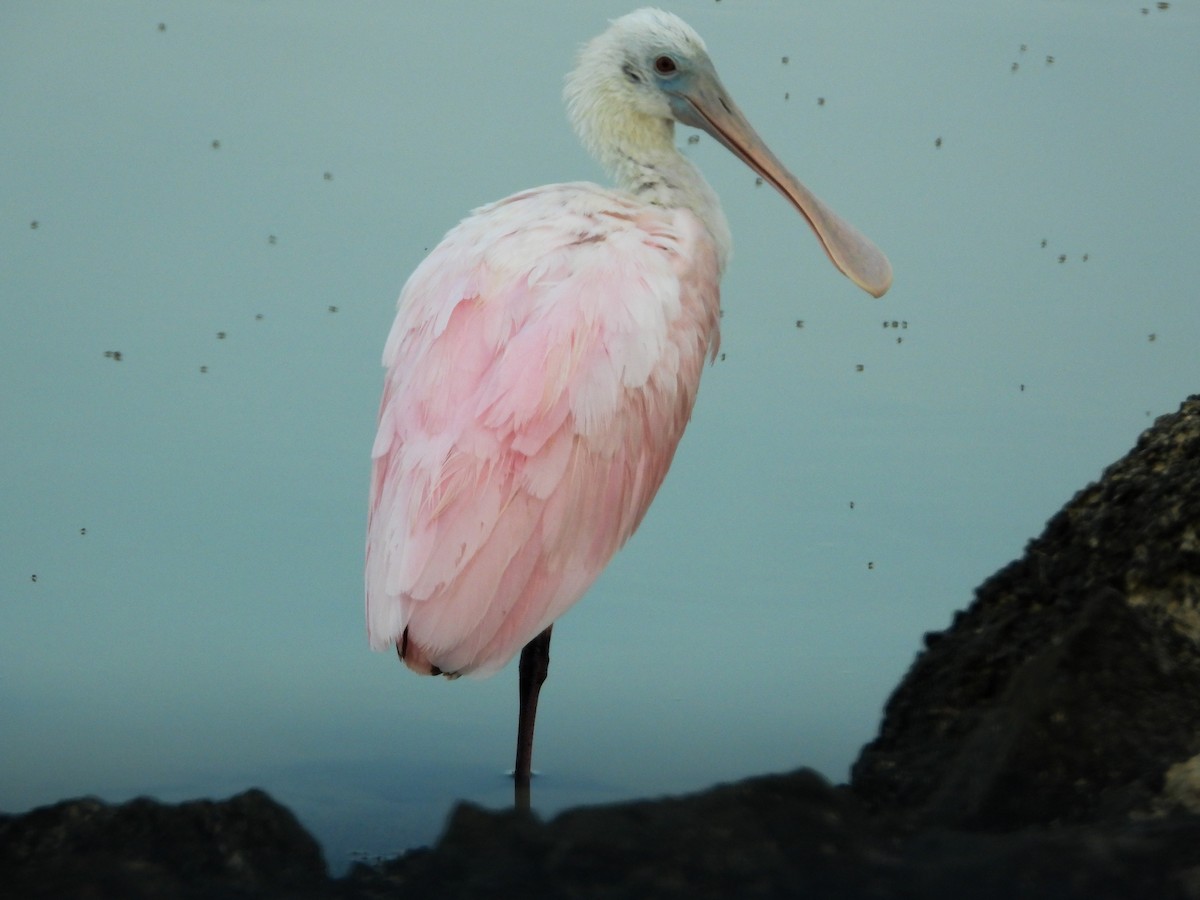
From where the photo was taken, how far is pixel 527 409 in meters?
3.99

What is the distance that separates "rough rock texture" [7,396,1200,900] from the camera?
2957mm

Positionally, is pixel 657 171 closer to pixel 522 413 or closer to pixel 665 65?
pixel 665 65

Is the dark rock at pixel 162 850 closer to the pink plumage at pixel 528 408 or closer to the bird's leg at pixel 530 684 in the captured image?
the pink plumage at pixel 528 408

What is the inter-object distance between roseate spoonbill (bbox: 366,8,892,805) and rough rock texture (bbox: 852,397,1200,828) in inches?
34.2

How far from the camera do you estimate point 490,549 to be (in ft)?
12.9

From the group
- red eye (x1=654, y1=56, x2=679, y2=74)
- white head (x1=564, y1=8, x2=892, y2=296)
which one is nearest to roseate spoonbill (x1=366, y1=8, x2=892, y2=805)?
white head (x1=564, y1=8, x2=892, y2=296)

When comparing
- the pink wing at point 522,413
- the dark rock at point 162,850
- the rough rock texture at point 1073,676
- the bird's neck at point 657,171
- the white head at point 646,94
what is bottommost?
the dark rock at point 162,850

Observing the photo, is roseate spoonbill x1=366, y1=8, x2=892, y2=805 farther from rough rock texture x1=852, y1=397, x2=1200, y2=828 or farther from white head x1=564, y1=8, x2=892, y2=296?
rough rock texture x1=852, y1=397, x2=1200, y2=828

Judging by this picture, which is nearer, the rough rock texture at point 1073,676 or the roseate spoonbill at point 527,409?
the rough rock texture at point 1073,676

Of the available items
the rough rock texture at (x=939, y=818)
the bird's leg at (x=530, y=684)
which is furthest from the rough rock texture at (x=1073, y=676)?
the bird's leg at (x=530, y=684)

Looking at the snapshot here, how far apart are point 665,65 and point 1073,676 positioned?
221cm

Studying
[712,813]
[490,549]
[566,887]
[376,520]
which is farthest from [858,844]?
[376,520]

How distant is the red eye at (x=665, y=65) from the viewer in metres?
4.96

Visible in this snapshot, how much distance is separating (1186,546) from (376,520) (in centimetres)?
185
